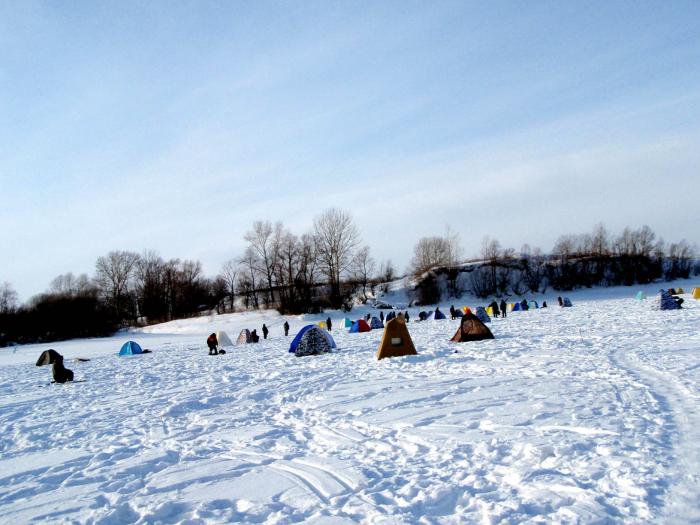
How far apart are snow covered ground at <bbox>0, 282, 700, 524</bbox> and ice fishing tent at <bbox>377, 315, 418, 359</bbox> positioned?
95.2 inches

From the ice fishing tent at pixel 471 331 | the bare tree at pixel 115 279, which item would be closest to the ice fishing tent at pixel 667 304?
the ice fishing tent at pixel 471 331

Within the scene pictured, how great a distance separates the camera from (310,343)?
17828 millimetres

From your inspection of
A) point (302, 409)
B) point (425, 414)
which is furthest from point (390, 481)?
point (302, 409)

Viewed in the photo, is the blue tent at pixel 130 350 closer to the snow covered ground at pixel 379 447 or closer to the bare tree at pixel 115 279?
the snow covered ground at pixel 379 447

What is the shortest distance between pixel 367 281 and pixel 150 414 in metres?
60.1

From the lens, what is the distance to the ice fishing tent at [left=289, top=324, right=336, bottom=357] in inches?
696

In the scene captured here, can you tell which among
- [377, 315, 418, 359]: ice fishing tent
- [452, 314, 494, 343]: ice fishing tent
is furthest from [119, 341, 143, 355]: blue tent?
[452, 314, 494, 343]: ice fishing tent

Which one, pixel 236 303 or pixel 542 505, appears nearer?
pixel 542 505

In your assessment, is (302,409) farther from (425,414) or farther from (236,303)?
(236,303)

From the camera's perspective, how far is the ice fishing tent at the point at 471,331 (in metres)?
17.8

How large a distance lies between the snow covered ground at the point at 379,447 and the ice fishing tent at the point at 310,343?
212 inches

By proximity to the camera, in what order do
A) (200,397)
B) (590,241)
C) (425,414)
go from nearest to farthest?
1. (425,414)
2. (200,397)
3. (590,241)

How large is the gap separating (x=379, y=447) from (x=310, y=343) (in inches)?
475

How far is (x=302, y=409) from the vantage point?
333 inches
